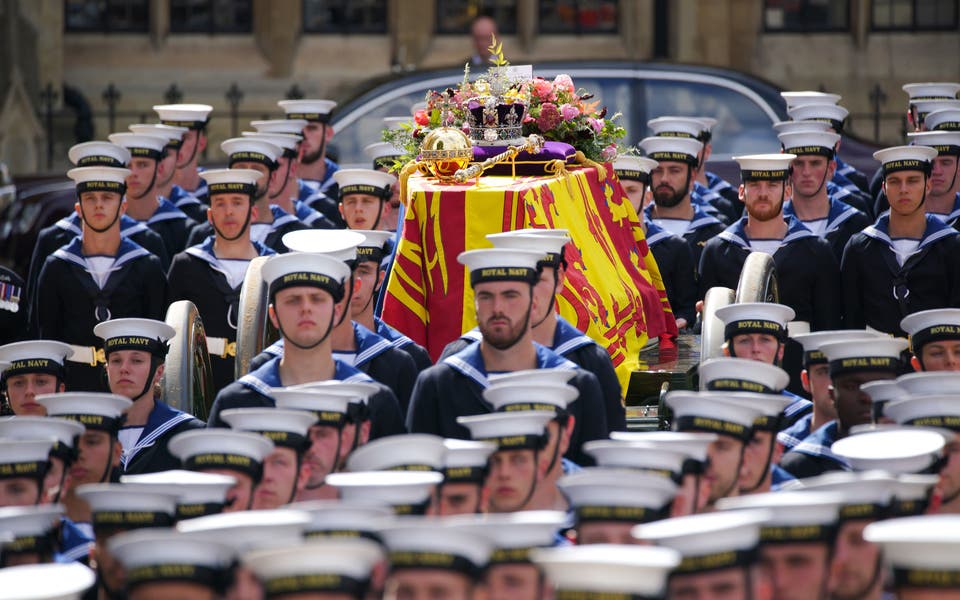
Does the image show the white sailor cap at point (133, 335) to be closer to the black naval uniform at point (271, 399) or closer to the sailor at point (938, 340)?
the black naval uniform at point (271, 399)

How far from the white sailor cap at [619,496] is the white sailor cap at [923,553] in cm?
67

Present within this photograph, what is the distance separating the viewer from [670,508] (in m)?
5.59

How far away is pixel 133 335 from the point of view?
8172 mm

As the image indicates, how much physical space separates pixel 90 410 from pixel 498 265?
5.56 ft

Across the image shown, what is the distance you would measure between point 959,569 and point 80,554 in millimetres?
2876

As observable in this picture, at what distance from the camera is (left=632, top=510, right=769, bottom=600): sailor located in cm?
502

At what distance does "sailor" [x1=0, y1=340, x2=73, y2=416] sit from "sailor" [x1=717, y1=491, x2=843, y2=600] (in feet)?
12.4

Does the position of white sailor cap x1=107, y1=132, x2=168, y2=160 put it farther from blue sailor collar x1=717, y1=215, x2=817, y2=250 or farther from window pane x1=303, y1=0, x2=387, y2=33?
window pane x1=303, y1=0, x2=387, y2=33

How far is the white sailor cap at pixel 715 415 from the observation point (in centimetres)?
628

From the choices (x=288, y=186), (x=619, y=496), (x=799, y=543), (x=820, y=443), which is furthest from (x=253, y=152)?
(x=799, y=543)

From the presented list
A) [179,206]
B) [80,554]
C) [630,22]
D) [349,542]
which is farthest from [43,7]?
[349,542]

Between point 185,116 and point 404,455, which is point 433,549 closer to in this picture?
point 404,455

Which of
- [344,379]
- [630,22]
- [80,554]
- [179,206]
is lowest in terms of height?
[80,554]

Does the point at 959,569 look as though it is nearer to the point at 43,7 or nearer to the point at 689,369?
the point at 689,369
